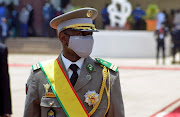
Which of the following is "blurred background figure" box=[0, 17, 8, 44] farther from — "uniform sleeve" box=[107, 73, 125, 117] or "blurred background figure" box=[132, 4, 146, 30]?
"uniform sleeve" box=[107, 73, 125, 117]

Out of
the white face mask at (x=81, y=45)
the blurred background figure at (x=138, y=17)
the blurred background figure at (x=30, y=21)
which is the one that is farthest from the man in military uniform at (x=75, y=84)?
the blurred background figure at (x=30, y=21)

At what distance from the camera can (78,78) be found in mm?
3549

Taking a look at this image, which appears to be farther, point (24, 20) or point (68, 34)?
point (24, 20)

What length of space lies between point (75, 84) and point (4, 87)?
280 centimetres

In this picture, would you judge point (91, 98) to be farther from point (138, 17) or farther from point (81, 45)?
point (138, 17)

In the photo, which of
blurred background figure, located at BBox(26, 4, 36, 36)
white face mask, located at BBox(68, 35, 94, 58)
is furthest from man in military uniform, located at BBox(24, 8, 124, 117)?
blurred background figure, located at BBox(26, 4, 36, 36)

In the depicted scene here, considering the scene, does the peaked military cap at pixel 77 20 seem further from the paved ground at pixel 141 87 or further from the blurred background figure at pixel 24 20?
the blurred background figure at pixel 24 20

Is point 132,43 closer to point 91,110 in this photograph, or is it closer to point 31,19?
point 31,19

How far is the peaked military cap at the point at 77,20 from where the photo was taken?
3551 millimetres

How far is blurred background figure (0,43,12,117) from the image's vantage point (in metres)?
6.09

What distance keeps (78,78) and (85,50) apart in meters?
0.22

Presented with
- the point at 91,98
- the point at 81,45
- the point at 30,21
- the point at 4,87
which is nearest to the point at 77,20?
the point at 81,45

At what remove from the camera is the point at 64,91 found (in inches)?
141

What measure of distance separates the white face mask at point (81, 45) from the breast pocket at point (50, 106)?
1.34ft
